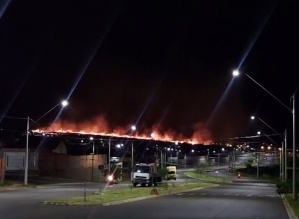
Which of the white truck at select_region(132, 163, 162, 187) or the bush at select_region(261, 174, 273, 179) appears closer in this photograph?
the white truck at select_region(132, 163, 162, 187)

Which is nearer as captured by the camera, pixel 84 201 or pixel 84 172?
pixel 84 201

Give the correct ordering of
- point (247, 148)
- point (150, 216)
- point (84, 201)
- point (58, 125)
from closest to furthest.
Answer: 1. point (150, 216)
2. point (84, 201)
3. point (58, 125)
4. point (247, 148)

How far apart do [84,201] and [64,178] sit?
53329 millimetres

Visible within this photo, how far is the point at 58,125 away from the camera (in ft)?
307

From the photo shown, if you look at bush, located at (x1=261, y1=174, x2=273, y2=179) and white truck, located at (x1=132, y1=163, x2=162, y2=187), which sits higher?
white truck, located at (x1=132, y1=163, x2=162, y2=187)

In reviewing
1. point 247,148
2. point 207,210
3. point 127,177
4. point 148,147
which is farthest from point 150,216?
point 247,148

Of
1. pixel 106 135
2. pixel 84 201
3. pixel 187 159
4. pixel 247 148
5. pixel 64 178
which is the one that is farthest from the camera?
pixel 187 159

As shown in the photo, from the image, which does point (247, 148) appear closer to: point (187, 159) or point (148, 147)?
point (187, 159)

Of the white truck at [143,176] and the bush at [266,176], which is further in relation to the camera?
the bush at [266,176]

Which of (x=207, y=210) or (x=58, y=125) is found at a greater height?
(x=58, y=125)

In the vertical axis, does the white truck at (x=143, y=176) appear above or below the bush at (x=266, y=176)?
above

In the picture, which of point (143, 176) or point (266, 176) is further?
point (266, 176)

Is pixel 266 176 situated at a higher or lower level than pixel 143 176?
lower

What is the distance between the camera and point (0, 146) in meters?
87.8
